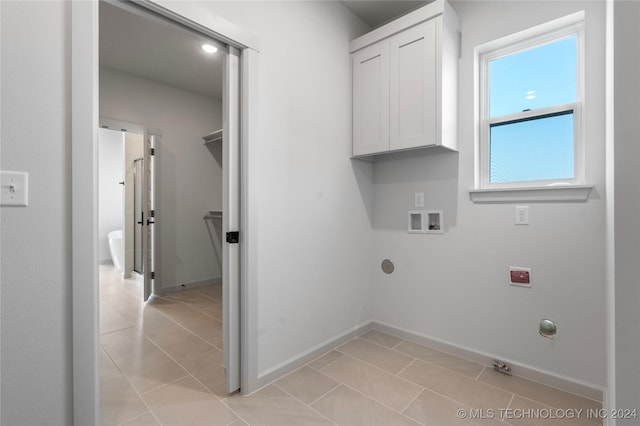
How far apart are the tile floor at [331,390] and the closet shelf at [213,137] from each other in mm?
2506

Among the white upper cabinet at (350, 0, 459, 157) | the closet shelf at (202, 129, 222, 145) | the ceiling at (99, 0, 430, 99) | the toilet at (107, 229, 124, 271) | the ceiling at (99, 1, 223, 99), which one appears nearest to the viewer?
the white upper cabinet at (350, 0, 459, 157)

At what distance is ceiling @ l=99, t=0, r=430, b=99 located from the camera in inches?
94.5

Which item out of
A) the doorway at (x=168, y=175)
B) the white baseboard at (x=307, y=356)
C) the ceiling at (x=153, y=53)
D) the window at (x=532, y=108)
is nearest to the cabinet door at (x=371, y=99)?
the window at (x=532, y=108)

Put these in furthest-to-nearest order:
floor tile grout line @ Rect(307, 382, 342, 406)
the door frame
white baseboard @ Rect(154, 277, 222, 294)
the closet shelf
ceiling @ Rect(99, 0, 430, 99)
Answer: the closet shelf < white baseboard @ Rect(154, 277, 222, 294) < ceiling @ Rect(99, 0, 430, 99) < floor tile grout line @ Rect(307, 382, 342, 406) < the door frame

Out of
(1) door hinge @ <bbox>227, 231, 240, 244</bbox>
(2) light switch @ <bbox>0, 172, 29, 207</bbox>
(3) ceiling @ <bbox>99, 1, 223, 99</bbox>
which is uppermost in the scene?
(3) ceiling @ <bbox>99, 1, 223, 99</bbox>

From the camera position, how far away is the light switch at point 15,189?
3.36 feet

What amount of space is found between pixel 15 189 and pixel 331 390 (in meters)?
1.79

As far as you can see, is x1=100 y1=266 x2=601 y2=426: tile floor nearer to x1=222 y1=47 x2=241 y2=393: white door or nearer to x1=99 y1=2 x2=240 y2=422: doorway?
x1=99 y1=2 x2=240 y2=422: doorway

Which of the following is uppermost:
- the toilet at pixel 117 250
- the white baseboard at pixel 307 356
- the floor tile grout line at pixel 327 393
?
the toilet at pixel 117 250

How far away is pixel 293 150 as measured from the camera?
80.2 inches

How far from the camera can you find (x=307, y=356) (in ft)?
7.00

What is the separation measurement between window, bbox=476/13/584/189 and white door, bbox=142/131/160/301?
354cm

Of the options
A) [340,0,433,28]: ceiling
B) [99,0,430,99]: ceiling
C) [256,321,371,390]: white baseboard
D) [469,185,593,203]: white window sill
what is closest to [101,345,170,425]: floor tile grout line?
[256,321,371,390]: white baseboard

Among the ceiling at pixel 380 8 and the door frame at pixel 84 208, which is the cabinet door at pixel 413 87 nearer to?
the ceiling at pixel 380 8
